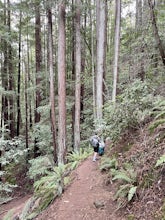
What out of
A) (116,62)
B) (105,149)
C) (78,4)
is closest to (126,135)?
(105,149)

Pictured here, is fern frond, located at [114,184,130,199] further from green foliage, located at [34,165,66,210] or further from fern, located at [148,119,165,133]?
green foliage, located at [34,165,66,210]

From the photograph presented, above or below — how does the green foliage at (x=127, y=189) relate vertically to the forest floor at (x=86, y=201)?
above

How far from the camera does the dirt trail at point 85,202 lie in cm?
571

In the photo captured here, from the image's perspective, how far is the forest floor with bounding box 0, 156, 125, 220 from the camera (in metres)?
5.71

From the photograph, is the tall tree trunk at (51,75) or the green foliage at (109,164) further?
the tall tree trunk at (51,75)

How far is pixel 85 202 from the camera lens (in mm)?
6406

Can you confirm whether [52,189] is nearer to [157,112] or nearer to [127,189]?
[127,189]

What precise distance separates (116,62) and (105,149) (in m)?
4.66

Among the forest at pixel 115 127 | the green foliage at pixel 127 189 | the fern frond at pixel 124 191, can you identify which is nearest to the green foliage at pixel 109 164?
the forest at pixel 115 127

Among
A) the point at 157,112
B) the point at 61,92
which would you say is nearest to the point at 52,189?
the point at 157,112

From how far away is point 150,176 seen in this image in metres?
5.09

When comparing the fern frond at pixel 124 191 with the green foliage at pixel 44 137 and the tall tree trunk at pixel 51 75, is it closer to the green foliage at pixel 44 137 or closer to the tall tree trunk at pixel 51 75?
the tall tree trunk at pixel 51 75

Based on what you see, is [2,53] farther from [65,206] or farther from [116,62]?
[65,206]

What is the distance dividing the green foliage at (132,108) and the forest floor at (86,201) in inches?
62.4
